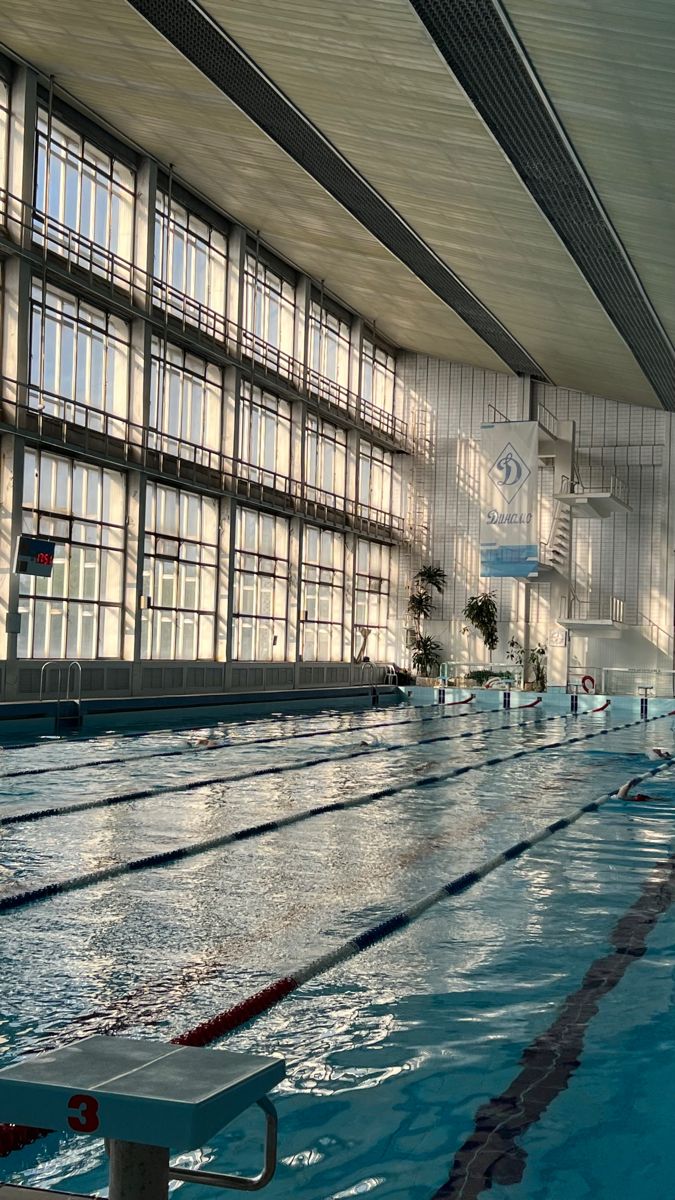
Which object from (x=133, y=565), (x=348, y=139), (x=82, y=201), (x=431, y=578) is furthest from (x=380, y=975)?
(x=431, y=578)

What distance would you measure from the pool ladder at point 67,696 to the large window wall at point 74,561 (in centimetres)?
44

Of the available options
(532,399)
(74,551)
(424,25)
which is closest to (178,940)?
(424,25)

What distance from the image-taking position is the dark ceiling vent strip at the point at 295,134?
13.7 m

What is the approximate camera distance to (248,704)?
21.0 meters

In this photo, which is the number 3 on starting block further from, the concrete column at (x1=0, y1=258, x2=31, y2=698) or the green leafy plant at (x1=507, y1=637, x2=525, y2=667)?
the green leafy plant at (x1=507, y1=637, x2=525, y2=667)

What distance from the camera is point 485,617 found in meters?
28.8

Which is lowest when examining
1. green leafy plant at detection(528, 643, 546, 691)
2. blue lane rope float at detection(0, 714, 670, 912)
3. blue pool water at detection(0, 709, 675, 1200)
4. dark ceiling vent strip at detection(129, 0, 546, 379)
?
blue pool water at detection(0, 709, 675, 1200)

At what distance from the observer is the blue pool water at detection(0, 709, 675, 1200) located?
115 inches

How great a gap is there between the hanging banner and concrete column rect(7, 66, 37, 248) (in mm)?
12685

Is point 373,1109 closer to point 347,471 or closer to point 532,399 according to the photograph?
point 347,471

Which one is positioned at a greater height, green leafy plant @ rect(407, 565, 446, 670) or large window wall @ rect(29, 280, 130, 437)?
large window wall @ rect(29, 280, 130, 437)

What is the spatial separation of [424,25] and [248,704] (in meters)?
12.3

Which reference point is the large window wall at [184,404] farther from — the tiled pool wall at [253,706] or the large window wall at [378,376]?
the large window wall at [378,376]

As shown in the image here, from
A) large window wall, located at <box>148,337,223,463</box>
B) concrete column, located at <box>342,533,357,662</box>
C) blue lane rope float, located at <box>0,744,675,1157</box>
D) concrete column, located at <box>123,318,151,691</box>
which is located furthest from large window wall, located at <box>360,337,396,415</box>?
blue lane rope float, located at <box>0,744,675,1157</box>
